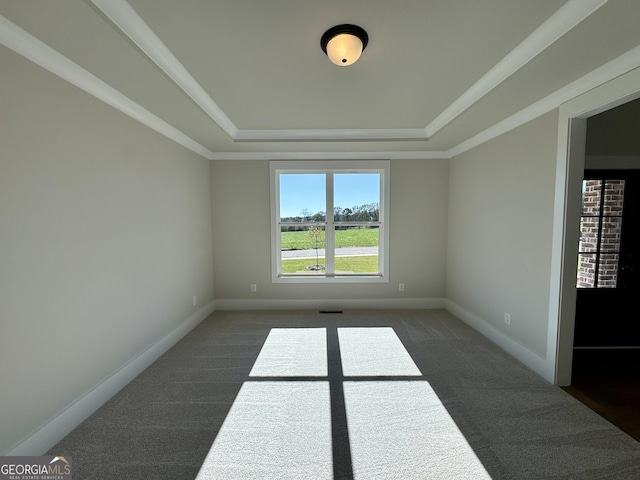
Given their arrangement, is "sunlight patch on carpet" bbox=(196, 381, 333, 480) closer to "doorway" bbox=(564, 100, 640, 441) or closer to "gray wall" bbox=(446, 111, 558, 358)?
"gray wall" bbox=(446, 111, 558, 358)

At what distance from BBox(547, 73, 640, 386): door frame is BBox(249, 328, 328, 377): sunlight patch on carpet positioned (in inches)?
80.1

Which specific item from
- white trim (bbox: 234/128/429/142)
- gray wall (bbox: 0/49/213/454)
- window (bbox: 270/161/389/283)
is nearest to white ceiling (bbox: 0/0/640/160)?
gray wall (bbox: 0/49/213/454)

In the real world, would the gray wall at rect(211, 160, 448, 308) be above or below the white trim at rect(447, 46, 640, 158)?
below

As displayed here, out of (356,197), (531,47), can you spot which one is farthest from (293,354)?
(531,47)

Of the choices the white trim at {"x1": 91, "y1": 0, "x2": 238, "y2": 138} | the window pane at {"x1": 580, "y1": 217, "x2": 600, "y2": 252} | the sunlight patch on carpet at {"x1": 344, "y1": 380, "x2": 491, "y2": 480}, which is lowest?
the sunlight patch on carpet at {"x1": 344, "y1": 380, "x2": 491, "y2": 480}

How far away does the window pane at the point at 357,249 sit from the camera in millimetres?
4504

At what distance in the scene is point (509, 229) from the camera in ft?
9.83

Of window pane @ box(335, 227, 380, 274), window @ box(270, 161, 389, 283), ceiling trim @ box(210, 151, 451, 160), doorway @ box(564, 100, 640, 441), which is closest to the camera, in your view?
doorway @ box(564, 100, 640, 441)

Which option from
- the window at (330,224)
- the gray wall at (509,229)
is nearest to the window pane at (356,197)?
the window at (330,224)

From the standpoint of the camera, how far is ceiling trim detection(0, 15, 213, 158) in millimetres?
1507

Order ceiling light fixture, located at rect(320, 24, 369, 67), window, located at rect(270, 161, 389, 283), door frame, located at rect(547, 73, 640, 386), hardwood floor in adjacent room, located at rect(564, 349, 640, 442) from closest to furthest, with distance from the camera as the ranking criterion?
ceiling light fixture, located at rect(320, 24, 369, 67) < hardwood floor in adjacent room, located at rect(564, 349, 640, 442) < door frame, located at rect(547, 73, 640, 386) < window, located at rect(270, 161, 389, 283)

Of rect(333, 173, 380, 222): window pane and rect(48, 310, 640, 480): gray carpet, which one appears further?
rect(333, 173, 380, 222): window pane

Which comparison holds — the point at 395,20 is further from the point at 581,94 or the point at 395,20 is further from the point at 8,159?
the point at 8,159

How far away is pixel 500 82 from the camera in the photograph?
6.98 feet
